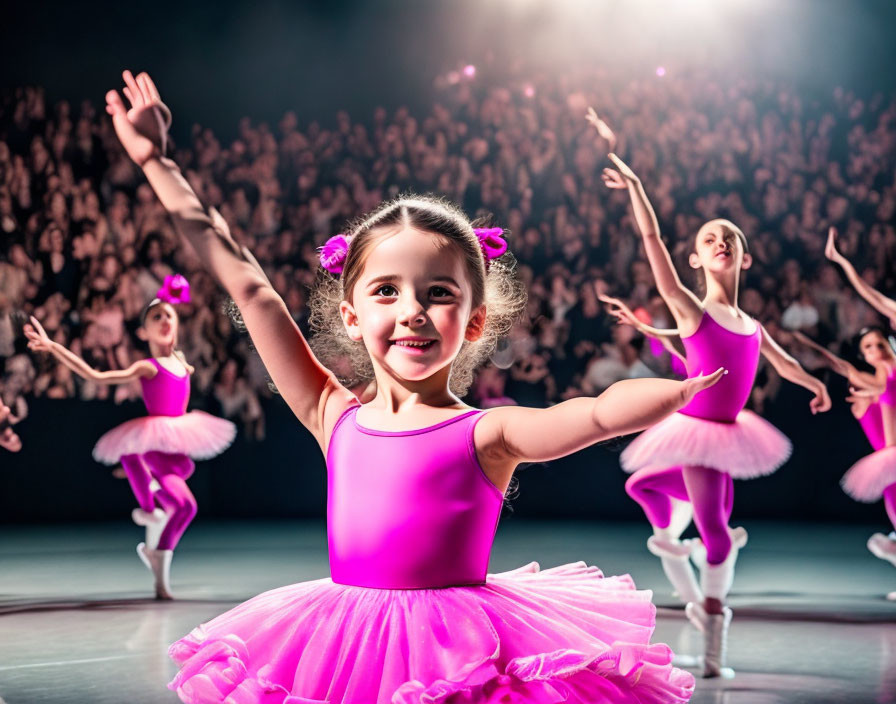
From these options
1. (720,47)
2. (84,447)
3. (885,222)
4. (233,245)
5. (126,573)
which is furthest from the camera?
(720,47)

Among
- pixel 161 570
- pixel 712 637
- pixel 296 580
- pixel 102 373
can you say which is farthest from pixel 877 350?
pixel 102 373

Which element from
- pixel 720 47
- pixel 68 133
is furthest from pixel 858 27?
pixel 68 133

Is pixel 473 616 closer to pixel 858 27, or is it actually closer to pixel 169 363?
pixel 169 363

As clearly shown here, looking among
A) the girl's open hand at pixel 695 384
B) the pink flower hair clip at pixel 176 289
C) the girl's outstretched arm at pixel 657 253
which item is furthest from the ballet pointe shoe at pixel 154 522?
the girl's open hand at pixel 695 384

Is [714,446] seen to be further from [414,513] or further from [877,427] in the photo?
[414,513]

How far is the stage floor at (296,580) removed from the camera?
3828 millimetres

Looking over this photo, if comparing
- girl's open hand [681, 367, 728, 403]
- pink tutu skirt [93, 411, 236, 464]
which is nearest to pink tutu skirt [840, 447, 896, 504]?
pink tutu skirt [93, 411, 236, 464]

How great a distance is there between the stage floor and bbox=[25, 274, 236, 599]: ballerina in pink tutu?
36cm

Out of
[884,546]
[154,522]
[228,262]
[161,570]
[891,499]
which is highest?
[228,262]

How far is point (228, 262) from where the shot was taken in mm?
2102

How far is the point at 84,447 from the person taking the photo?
7.87 metres

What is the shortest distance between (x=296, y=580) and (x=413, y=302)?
160 inches

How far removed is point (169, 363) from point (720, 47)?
6.26 m

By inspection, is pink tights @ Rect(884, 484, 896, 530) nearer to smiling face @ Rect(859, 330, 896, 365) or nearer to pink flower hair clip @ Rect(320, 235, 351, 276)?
smiling face @ Rect(859, 330, 896, 365)
